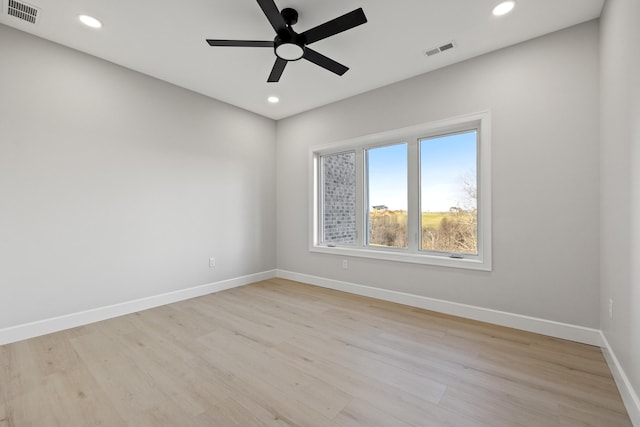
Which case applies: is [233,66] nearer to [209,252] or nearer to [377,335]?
[209,252]

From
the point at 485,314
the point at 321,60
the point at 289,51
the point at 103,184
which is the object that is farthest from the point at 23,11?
the point at 485,314

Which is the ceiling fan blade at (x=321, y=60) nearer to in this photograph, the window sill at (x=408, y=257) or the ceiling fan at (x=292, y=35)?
the ceiling fan at (x=292, y=35)

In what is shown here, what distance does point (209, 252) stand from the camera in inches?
159

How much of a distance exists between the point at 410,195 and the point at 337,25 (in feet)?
7.19

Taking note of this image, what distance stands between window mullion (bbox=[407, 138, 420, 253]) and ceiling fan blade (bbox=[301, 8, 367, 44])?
6.18ft

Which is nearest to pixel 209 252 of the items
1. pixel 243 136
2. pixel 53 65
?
pixel 243 136

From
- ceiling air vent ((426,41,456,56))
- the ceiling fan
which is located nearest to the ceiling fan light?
the ceiling fan

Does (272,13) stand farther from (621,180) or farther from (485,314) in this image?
(485,314)

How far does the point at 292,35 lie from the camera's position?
91.2 inches

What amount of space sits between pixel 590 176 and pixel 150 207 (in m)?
4.56

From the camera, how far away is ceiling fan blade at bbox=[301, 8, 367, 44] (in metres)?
1.98

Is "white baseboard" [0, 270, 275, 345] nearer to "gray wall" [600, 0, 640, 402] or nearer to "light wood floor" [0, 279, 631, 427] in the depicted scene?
"light wood floor" [0, 279, 631, 427]

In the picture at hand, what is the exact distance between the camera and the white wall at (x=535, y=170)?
2471 mm

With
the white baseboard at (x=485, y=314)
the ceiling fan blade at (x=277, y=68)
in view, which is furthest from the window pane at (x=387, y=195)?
the ceiling fan blade at (x=277, y=68)
